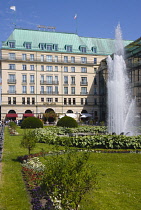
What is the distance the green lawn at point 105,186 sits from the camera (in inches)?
333

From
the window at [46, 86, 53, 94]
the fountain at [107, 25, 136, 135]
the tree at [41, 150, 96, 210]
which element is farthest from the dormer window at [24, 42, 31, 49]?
the tree at [41, 150, 96, 210]

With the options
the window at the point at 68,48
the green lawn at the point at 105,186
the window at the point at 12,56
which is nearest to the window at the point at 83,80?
the window at the point at 68,48

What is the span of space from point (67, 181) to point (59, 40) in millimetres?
62733

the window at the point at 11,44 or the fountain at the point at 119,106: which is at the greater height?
the window at the point at 11,44

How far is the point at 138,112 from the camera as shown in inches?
1734

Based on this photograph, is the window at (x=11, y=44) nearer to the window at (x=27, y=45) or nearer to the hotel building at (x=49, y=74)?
the hotel building at (x=49, y=74)

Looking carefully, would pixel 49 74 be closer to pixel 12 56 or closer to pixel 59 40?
pixel 59 40

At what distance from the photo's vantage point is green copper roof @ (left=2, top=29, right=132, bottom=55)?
6222cm

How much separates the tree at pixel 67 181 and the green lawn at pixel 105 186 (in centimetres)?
58

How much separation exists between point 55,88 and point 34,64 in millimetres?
8187

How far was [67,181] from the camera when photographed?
616cm

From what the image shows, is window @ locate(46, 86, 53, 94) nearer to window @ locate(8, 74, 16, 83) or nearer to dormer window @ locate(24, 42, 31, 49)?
window @ locate(8, 74, 16, 83)

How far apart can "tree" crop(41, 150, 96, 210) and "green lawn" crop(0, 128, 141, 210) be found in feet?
1.91

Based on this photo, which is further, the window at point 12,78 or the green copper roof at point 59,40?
the green copper roof at point 59,40
